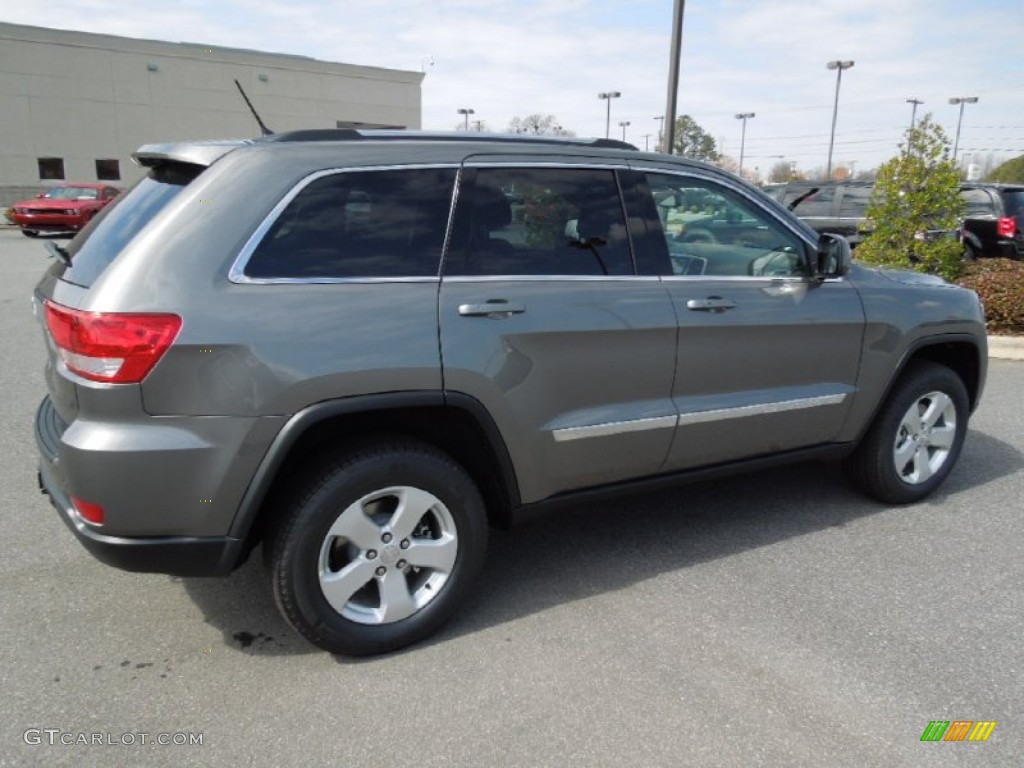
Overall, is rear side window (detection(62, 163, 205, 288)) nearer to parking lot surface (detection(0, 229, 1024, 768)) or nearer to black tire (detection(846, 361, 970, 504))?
parking lot surface (detection(0, 229, 1024, 768))

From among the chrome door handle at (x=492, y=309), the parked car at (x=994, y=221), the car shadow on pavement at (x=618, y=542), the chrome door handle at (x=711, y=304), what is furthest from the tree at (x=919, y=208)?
the chrome door handle at (x=492, y=309)

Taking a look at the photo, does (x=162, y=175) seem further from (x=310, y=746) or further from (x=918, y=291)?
(x=918, y=291)

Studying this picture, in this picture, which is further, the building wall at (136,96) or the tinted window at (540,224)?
the building wall at (136,96)

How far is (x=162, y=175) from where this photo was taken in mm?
2885

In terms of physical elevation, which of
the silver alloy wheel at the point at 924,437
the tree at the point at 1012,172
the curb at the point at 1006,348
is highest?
the tree at the point at 1012,172

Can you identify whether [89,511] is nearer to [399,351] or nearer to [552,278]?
[399,351]

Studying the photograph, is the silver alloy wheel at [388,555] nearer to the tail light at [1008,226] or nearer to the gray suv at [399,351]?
the gray suv at [399,351]

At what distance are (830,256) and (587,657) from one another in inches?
86.5

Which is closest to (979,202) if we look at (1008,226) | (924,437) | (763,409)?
(1008,226)

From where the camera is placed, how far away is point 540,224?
3.06m

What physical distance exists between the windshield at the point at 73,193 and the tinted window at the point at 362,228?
914 inches

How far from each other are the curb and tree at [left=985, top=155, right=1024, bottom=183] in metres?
50.6

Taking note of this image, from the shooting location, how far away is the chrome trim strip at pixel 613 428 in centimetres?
302

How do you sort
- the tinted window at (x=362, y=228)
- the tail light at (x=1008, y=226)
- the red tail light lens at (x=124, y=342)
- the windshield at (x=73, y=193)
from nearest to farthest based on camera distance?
the red tail light lens at (x=124, y=342) < the tinted window at (x=362, y=228) < the tail light at (x=1008, y=226) < the windshield at (x=73, y=193)
